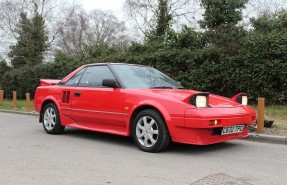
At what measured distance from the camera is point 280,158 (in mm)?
5867

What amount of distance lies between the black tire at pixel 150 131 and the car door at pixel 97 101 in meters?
0.42

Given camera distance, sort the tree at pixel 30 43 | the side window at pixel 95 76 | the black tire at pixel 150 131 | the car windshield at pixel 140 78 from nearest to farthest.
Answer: the black tire at pixel 150 131, the car windshield at pixel 140 78, the side window at pixel 95 76, the tree at pixel 30 43

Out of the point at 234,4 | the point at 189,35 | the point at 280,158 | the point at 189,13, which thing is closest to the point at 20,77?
the point at 189,35

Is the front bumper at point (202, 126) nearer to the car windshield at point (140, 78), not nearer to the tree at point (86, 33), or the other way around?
the car windshield at point (140, 78)

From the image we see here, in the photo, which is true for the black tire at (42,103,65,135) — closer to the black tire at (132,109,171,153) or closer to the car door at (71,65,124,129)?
the car door at (71,65,124,129)

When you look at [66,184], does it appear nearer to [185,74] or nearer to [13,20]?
[185,74]

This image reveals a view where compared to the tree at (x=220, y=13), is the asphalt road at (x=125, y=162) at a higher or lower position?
lower

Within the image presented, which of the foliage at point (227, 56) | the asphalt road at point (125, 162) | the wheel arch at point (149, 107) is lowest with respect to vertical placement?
the asphalt road at point (125, 162)

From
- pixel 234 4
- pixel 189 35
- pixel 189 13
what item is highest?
pixel 189 13

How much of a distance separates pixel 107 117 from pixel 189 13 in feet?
86.2

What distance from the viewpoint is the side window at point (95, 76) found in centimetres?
709

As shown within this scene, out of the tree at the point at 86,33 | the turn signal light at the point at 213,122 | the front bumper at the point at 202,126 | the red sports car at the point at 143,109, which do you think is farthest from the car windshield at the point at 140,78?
the tree at the point at 86,33

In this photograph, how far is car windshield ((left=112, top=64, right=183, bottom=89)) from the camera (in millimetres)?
6730

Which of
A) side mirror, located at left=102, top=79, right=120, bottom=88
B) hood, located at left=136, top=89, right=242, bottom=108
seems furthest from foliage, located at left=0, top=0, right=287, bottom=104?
side mirror, located at left=102, top=79, right=120, bottom=88
